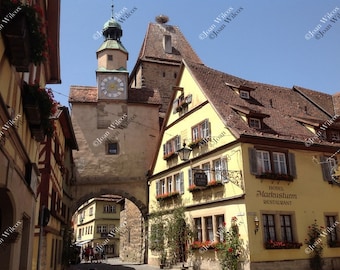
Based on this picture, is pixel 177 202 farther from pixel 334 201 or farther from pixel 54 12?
pixel 54 12

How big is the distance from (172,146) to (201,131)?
3327mm

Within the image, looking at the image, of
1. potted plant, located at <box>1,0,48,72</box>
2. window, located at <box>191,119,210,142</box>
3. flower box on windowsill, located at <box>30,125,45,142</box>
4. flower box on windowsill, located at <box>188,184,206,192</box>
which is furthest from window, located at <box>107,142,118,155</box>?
potted plant, located at <box>1,0,48,72</box>

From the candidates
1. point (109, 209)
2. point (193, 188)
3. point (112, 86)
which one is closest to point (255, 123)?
point (193, 188)

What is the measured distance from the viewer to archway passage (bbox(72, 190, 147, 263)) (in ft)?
85.2

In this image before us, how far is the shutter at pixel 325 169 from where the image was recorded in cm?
1762

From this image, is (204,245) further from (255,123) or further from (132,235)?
(132,235)

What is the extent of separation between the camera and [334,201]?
17547mm

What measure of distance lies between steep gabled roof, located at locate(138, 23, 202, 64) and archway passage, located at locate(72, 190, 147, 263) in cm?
1381

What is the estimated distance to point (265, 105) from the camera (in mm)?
20906

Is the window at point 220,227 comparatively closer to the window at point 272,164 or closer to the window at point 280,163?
the window at point 272,164

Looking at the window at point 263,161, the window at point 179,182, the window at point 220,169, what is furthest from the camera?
the window at point 179,182

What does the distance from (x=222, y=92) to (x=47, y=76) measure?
10.6 meters

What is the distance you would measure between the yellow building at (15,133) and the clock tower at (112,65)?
18143mm

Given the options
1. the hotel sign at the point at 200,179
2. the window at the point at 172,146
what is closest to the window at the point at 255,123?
the hotel sign at the point at 200,179
